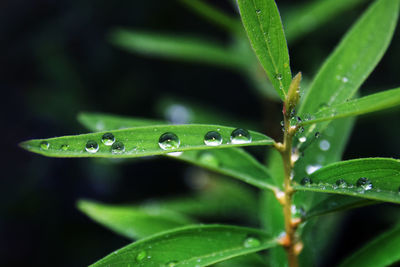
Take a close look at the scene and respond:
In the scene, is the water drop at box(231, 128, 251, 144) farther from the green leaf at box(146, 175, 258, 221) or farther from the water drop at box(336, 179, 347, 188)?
the green leaf at box(146, 175, 258, 221)

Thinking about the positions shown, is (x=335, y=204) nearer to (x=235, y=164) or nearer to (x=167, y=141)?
(x=235, y=164)

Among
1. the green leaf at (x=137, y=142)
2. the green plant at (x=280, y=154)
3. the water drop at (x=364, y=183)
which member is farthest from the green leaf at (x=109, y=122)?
the water drop at (x=364, y=183)

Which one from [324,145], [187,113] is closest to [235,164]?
[324,145]

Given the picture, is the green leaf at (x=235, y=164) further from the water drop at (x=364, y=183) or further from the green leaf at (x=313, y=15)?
the green leaf at (x=313, y=15)

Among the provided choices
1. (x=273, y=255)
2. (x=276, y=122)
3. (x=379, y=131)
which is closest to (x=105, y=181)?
(x=276, y=122)

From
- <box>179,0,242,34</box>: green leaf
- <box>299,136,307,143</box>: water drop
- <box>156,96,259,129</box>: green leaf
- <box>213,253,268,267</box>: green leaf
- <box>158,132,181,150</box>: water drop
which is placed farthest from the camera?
<box>156,96,259,129</box>: green leaf

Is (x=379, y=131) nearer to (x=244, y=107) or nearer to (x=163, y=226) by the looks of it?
(x=244, y=107)

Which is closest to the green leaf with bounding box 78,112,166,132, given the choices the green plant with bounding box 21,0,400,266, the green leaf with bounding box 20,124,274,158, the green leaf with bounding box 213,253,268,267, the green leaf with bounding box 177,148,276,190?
the green plant with bounding box 21,0,400,266

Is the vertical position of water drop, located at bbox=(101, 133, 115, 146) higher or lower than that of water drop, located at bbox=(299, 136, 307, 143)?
lower
